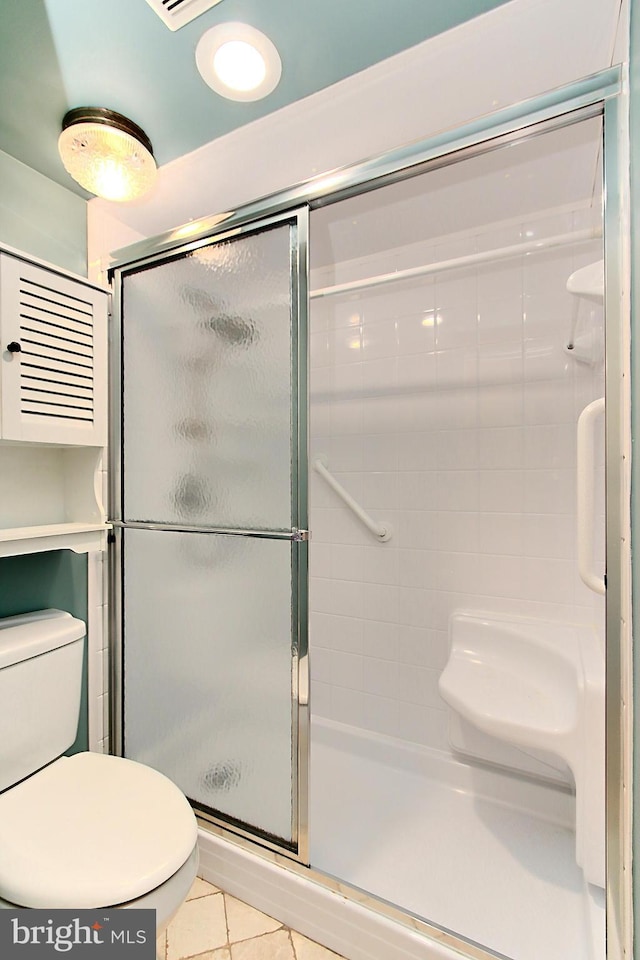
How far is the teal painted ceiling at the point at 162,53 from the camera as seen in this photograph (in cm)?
112

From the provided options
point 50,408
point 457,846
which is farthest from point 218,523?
point 457,846

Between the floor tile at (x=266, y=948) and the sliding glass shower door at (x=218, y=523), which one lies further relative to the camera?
the sliding glass shower door at (x=218, y=523)

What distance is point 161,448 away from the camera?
5.23 ft

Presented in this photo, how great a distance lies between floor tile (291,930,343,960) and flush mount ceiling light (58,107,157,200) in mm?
2305

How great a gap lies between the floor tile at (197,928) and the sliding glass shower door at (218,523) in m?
0.22

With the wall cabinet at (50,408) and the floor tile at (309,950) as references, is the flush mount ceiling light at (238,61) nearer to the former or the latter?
the wall cabinet at (50,408)

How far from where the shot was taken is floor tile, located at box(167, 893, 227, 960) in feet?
4.13

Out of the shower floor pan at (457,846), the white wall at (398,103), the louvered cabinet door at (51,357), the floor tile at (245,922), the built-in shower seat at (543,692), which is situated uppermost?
the white wall at (398,103)

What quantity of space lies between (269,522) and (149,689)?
2.61 ft

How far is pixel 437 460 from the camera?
6.49ft

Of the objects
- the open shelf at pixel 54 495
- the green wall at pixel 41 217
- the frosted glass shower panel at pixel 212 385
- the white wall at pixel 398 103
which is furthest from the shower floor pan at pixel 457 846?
the green wall at pixel 41 217

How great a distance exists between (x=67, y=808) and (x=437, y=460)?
1641 millimetres

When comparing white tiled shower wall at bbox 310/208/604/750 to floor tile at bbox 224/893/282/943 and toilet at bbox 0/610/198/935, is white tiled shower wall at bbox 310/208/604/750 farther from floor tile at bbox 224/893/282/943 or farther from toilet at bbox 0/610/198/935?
toilet at bbox 0/610/198/935

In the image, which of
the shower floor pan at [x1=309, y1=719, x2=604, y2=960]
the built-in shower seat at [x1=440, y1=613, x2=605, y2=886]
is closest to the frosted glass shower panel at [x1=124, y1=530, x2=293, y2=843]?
the shower floor pan at [x1=309, y1=719, x2=604, y2=960]
